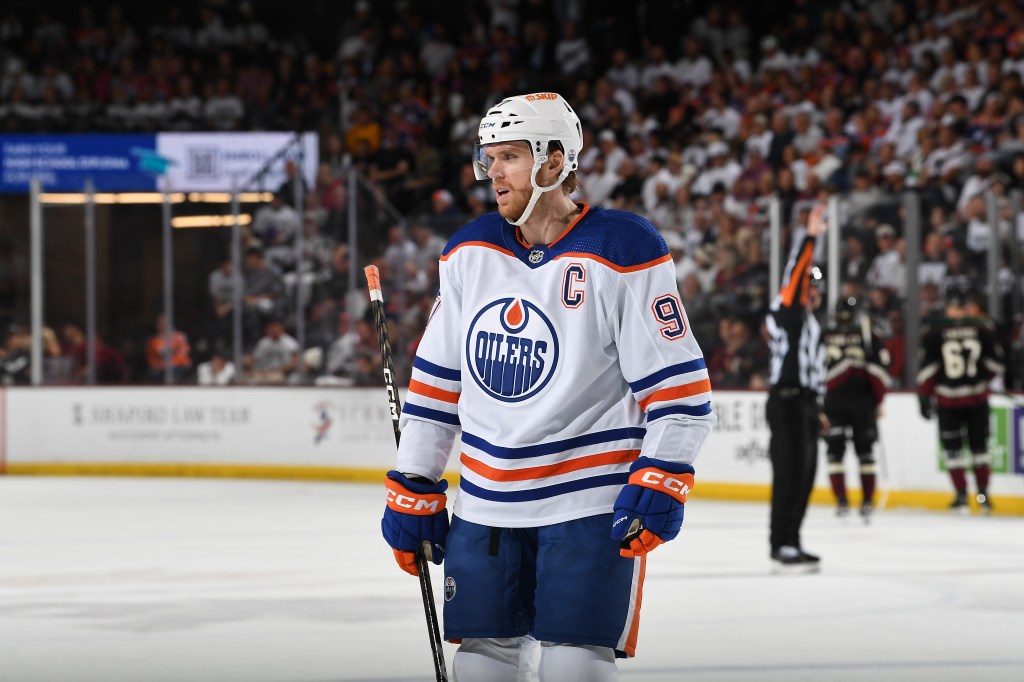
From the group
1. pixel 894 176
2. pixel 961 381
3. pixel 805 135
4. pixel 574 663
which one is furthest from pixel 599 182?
pixel 574 663

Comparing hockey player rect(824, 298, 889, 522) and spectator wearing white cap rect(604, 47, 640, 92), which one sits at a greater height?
spectator wearing white cap rect(604, 47, 640, 92)

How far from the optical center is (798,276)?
25.5 feet

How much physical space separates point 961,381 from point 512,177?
28.0ft

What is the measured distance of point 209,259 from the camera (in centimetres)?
1391

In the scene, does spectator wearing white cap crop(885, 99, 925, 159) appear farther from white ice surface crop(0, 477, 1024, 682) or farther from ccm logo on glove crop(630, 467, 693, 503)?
ccm logo on glove crop(630, 467, 693, 503)

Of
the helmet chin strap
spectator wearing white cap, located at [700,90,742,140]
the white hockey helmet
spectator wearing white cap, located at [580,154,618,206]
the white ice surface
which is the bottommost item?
the white ice surface

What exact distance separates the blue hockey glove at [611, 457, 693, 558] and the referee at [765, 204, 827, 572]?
15.9ft

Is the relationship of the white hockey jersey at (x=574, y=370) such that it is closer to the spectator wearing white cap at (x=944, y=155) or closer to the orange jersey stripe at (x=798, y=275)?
the orange jersey stripe at (x=798, y=275)

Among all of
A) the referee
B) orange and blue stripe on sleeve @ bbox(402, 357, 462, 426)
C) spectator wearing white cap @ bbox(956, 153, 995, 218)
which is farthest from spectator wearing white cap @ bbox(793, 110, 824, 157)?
orange and blue stripe on sleeve @ bbox(402, 357, 462, 426)

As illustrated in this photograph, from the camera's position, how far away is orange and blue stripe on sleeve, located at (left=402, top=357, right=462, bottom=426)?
321 centimetres

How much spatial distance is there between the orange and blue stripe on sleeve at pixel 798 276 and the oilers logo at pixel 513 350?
15.2 feet

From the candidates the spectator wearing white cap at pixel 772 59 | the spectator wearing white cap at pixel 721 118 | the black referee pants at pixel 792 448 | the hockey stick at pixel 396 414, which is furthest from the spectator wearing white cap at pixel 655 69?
the hockey stick at pixel 396 414

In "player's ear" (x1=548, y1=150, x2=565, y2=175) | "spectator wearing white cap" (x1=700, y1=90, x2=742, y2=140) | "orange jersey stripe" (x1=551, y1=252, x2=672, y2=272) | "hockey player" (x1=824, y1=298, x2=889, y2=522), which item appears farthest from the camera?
"spectator wearing white cap" (x1=700, y1=90, x2=742, y2=140)

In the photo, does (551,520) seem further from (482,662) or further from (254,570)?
(254,570)
